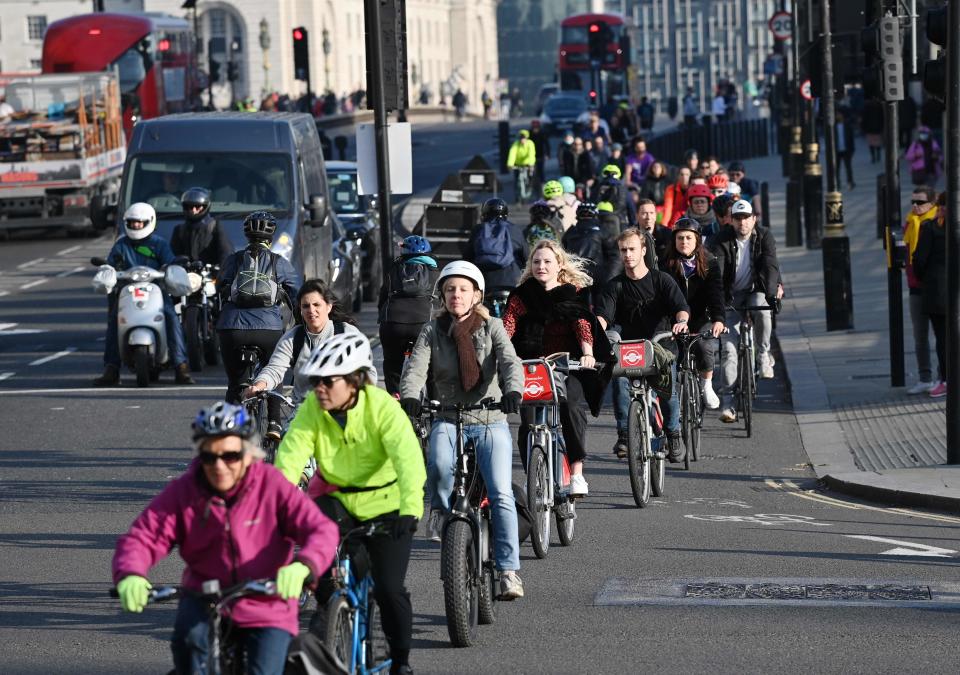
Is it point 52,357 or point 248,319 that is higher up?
point 248,319

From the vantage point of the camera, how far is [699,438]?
14.9m

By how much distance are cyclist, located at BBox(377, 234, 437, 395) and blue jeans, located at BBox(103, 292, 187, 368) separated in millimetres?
5578

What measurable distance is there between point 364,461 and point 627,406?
5.59 m

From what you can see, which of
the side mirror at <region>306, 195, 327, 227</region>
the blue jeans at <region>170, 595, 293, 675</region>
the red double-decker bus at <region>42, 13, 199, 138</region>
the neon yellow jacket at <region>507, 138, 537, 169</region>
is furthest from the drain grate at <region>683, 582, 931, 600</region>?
the red double-decker bus at <region>42, 13, 199, 138</region>

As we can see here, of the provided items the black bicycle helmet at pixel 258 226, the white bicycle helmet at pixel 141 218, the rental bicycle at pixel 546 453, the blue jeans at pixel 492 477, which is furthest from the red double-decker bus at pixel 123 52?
the blue jeans at pixel 492 477

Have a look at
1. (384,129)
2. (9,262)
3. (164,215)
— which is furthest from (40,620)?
(9,262)

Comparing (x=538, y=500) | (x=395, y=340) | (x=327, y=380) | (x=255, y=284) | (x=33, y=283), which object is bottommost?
(x=33, y=283)

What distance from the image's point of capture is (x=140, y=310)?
1795 cm

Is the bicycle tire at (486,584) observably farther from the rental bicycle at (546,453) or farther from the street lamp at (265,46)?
the street lamp at (265,46)

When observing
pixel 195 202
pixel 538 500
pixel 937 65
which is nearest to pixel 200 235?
pixel 195 202

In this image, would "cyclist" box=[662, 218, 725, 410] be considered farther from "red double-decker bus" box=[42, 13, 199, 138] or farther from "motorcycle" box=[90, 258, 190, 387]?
"red double-decker bus" box=[42, 13, 199, 138]

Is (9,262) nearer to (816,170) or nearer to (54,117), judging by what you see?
(54,117)

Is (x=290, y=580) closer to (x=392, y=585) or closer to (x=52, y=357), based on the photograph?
(x=392, y=585)

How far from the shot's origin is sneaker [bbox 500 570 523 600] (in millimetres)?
8977
